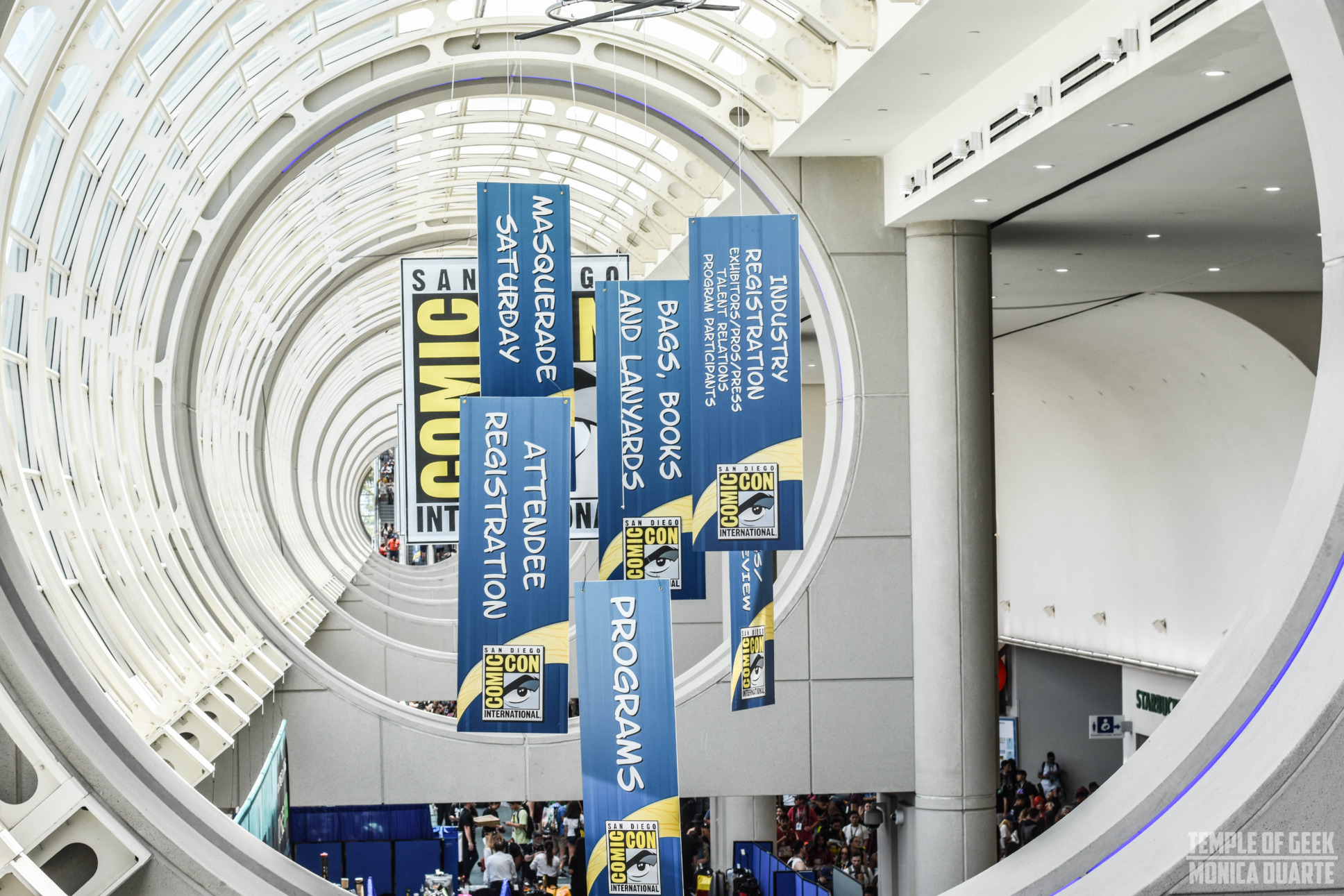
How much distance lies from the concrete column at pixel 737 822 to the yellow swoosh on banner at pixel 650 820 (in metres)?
11.3

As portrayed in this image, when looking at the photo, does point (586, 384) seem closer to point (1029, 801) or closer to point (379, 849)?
point (379, 849)

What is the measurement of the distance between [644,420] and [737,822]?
12.8 meters

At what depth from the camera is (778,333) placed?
30.0 feet

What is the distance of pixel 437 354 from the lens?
11.9 metres

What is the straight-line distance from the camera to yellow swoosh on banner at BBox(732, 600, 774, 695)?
35.5 feet

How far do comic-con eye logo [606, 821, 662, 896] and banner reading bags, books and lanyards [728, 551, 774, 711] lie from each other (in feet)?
8.66

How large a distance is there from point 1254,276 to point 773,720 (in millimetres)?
8512

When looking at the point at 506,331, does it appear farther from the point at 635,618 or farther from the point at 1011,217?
the point at 1011,217

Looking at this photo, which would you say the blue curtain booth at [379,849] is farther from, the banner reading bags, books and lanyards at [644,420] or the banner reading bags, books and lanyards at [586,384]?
the banner reading bags, books and lanyards at [644,420]

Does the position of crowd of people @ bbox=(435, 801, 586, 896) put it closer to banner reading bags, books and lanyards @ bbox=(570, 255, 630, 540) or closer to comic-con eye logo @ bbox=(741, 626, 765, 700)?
banner reading bags, books and lanyards @ bbox=(570, 255, 630, 540)

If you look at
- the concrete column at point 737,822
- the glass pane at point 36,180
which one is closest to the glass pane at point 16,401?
the glass pane at point 36,180

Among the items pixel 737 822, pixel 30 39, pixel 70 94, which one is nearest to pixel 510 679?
pixel 30 39

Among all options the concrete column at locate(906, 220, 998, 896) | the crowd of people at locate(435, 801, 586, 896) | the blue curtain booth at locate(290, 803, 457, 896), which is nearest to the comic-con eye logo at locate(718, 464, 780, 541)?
the concrete column at locate(906, 220, 998, 896)

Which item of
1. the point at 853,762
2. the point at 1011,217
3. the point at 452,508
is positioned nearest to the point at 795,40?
the point at 1011,217
